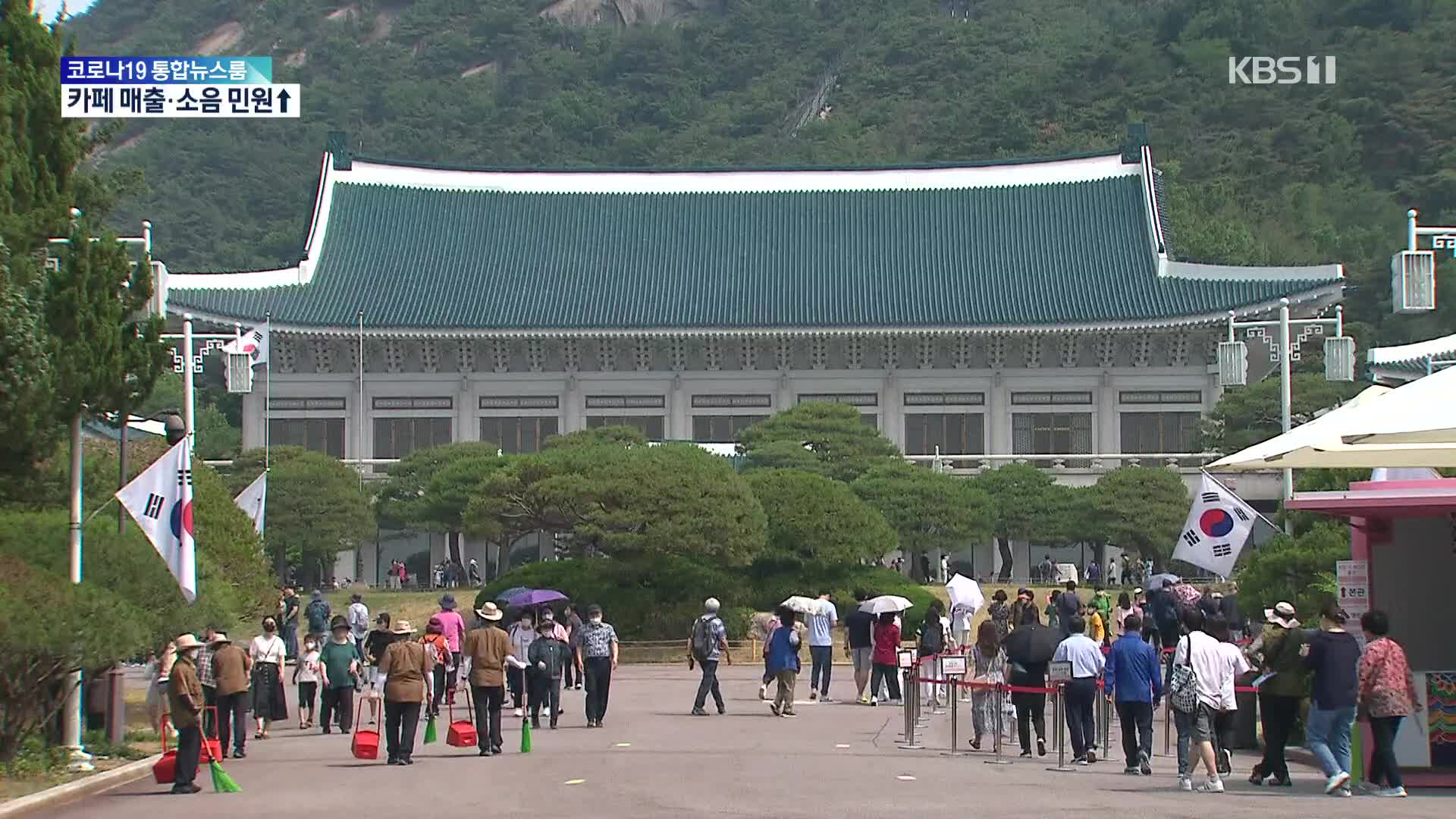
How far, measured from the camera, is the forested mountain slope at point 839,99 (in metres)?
84.3

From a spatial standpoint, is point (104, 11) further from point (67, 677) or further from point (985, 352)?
point (67, 677)

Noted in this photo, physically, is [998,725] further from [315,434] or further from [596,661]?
[315,434]

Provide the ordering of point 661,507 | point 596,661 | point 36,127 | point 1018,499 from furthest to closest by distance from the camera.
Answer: point 1018,499 → point 661,507 → point 596,661 → point 36,127

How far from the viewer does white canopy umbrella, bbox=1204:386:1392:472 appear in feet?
53.4

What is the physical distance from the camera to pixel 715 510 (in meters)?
35.6

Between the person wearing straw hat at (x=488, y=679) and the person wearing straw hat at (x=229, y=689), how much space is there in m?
2.15

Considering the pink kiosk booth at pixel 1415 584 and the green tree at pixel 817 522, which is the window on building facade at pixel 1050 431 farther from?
the pink kiosk booth at pixel 1415 584

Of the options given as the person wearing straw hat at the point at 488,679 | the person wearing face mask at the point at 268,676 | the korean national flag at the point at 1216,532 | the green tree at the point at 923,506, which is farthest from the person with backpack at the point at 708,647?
the green tree at the point at 923,506

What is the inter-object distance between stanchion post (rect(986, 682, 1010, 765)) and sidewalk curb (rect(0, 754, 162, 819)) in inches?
300

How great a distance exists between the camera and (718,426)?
5538cm

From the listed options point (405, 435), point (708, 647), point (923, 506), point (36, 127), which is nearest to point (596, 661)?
point (708, 647)

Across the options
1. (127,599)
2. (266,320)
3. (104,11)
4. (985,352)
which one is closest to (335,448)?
(266,320)

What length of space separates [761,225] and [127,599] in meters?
40.5

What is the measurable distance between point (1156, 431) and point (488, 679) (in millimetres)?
38798
